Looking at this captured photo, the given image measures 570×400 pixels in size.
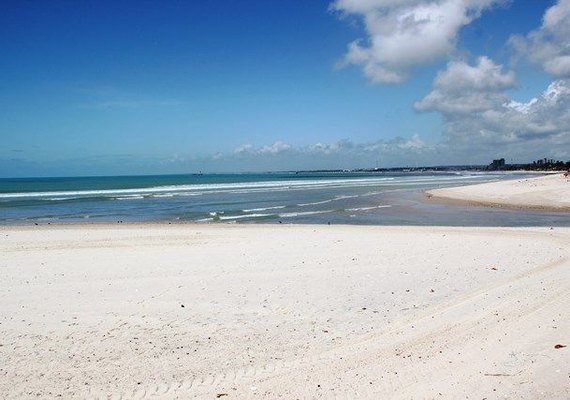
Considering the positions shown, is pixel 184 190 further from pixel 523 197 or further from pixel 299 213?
pixel 523 197

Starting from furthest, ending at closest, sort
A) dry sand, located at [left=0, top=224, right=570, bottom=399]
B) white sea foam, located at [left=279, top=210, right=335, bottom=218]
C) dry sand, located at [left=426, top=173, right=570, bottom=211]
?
dry sand, located at [left=426, top=173, right=570, bottom=211], white sea foam, located at [left=279, top=210, right=335, bottom=218], dry sand, located at [left=0, top=224, right=570, bottom=399]

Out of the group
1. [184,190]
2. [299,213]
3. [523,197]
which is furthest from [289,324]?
[184,190]

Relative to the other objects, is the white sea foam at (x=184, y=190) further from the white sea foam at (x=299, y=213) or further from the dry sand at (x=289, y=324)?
the dry sand at (x=289, y=324)

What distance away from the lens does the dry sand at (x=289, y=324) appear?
18.5 ft

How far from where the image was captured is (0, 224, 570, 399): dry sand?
565 centimetres

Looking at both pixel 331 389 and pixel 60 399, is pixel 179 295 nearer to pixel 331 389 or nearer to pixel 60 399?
pixel 60 399

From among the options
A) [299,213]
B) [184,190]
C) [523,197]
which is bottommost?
[299,213]

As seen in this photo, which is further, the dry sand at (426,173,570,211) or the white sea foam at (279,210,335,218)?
the dry sand at (426,173,570,211)

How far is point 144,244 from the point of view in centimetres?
1705

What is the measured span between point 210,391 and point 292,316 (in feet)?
9.06

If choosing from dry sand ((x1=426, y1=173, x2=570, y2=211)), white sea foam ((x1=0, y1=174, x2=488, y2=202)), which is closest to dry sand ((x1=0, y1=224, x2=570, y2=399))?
dry sand ((x1=426, y1=173, x2=570, y2=211))

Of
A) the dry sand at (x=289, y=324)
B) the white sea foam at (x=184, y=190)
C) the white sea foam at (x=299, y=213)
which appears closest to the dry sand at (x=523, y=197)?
the white sea foam at (x=184, y=190)

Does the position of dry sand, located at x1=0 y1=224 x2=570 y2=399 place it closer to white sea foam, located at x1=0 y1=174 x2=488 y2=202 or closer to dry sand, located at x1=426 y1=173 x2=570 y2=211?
dry sand, located at x1=426 y1=173 x2=570 y2=211

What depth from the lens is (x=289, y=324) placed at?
7.68 metres
